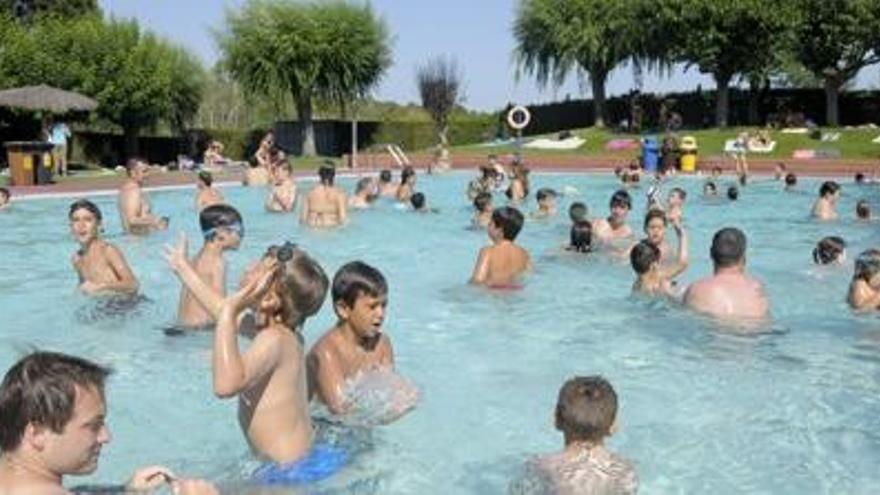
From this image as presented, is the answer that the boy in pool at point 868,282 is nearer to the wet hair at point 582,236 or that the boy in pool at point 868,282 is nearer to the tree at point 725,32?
the wet hair at point 582,236

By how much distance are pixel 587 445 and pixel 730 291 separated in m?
4.60

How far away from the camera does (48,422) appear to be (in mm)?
2771

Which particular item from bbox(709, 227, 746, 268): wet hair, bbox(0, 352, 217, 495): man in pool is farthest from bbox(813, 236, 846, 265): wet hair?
bbox(0, 352, 217, 495): man in pool

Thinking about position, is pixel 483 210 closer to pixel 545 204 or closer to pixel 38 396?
pixel 545 204

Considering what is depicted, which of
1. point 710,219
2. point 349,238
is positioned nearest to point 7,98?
point 349,238

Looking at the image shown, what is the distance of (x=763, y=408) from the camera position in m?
6.91

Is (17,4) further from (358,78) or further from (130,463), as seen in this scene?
(130,463)

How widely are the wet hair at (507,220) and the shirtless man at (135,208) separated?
21.7 feet

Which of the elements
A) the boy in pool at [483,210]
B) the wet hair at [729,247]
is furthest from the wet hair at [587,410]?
the boy in pool at [483,210]

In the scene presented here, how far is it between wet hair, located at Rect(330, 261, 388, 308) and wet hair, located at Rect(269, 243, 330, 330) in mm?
531

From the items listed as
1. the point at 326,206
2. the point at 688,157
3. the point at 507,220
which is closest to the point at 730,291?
the point at 507,220

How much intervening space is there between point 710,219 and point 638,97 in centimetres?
3434

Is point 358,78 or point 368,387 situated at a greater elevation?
point 358,78

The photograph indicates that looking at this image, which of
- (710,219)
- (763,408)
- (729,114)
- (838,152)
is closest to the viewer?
(763,408)
